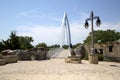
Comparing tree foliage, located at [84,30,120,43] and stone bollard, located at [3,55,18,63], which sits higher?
tree foliage, located at [84,30,120,43]

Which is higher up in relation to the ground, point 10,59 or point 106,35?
point 106,35

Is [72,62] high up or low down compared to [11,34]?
down

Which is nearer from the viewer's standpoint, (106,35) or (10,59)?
(10,59)

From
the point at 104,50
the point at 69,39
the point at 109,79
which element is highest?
the point at 69,39

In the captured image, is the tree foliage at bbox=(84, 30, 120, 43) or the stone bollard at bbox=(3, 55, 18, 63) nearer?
the stone bollard at bbox=(3, 55, 18, 63)

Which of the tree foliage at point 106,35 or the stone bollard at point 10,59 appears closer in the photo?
the stone bollard at point 10,59

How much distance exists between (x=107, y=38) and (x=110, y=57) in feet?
80.9

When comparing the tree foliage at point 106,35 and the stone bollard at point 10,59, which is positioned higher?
the tree foliage at point 106,35

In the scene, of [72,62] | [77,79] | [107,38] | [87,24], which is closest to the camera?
[77,79]

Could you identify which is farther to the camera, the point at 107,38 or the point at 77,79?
the point at 107,38

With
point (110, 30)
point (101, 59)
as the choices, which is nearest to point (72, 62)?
point (101, 59)

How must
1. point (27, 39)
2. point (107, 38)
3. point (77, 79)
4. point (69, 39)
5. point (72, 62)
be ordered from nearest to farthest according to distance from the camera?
point (77, 79)
point (72, 62)
point (69, 39)
point (107, 38)
point (27, 39)

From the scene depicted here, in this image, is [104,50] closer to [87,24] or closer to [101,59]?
[101,59]

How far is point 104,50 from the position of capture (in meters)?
26.6
